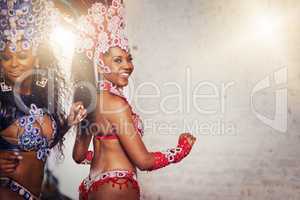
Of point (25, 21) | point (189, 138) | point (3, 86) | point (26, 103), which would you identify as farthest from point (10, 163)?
point (189, 138)

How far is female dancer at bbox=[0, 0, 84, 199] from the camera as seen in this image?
2.74 m

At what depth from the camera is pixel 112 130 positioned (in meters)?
2.59

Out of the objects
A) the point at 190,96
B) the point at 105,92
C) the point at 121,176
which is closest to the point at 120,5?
the point at 105,92

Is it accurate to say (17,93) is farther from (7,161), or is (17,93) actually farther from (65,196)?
(65,196)

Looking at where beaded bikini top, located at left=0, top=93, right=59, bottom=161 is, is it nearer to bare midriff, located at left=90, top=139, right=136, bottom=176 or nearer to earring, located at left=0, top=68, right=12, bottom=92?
earring, located at left=0, top=68, right=12, bottom=92

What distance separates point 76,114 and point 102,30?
1.88ft

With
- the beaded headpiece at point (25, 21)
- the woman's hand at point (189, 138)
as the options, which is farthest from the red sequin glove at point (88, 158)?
the beaded headpiece at point (25, 21)

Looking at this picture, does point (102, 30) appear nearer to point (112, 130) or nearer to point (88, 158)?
point (112, 130)

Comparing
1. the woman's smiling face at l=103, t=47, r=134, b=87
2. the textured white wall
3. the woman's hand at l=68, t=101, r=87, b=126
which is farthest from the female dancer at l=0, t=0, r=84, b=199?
the textured white wall

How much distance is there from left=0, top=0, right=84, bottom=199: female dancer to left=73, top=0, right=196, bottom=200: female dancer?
21 centimetres

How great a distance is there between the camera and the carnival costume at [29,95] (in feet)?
8.98

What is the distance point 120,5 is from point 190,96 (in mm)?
733

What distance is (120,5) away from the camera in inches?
105

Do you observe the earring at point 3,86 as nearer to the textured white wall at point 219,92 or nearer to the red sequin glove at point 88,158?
the red sequin glove at point 88,158
